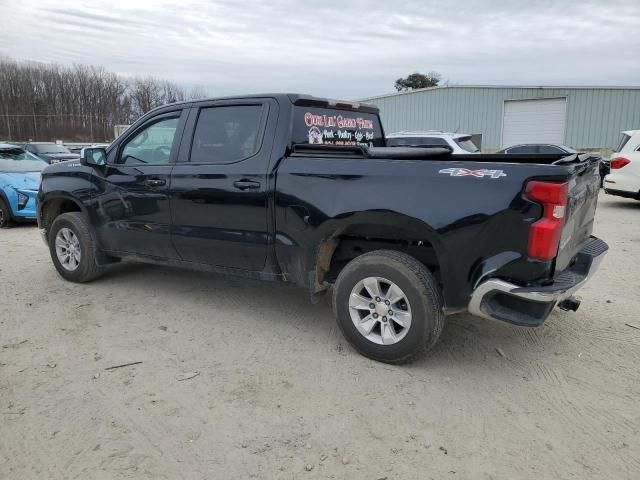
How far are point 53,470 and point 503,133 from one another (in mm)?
25748

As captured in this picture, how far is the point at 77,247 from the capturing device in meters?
5.55

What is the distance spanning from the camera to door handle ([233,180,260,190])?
Result: 13.2ft

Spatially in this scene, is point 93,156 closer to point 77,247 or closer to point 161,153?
point 161,153

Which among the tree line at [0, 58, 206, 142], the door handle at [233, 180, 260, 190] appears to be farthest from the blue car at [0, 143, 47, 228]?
the tree line at [0, 58, 206, 142]

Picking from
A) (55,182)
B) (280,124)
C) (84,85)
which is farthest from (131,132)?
(84,85)

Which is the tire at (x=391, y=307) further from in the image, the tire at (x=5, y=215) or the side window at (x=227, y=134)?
the tire at (x=5, y=215)

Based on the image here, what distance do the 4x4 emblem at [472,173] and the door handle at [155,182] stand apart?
2.59 meters

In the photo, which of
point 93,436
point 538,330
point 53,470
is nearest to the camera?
point 53,470

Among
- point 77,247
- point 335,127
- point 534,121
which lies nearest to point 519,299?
point 335,127

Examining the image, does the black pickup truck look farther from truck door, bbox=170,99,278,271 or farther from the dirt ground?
the dirt ground

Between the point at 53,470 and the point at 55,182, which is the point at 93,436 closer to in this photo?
the point at 53,470

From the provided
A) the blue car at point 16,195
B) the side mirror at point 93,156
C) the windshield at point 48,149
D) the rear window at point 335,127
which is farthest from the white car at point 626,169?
the windshield at point 48,149

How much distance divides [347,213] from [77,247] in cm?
344

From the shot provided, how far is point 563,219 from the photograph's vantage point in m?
3.09
